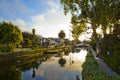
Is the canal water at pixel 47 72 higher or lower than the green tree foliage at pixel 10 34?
lower

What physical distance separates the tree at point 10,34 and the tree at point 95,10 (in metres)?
29.0

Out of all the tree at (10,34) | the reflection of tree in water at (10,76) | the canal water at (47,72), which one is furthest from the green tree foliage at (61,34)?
the reflection of tree in water at (10,76)

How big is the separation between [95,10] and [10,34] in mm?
33537

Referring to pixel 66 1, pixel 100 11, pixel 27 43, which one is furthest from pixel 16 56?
pixel 27 43

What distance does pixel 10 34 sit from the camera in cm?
5478

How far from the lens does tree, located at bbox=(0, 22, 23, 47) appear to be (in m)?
54.8

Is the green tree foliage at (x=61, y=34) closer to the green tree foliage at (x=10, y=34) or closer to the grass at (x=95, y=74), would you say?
the green tree foliage at (x=10, y=34)

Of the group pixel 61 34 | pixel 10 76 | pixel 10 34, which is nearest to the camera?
pixel 10 76

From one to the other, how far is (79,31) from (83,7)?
159 inches

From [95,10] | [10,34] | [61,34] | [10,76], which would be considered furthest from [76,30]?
[61,34]

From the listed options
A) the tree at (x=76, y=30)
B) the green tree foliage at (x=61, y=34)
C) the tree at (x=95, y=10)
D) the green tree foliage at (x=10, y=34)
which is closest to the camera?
the tree at (x=95, y=10)

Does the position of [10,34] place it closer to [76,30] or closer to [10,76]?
[76,30]

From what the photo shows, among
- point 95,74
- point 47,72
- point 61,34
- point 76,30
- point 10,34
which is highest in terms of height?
point 61,34

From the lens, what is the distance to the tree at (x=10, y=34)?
180 feet
